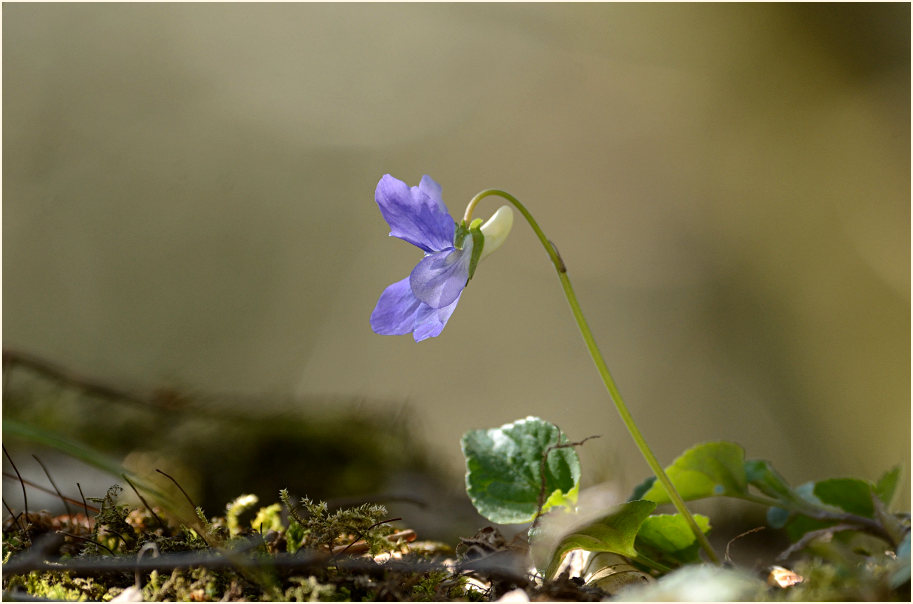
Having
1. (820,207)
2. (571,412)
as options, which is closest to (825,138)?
(820,207)

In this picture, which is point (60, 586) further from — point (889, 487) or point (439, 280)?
point (889, 487)

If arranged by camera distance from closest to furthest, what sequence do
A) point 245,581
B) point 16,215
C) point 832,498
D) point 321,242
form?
1. point 245,581
2. point 832,498
3. point 16,215
4. point 321,242

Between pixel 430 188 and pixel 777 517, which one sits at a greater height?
pixel 430 188

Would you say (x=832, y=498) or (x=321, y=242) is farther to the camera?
(x=321, y=242)

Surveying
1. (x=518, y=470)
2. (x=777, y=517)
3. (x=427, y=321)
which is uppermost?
(x=427, y=321)

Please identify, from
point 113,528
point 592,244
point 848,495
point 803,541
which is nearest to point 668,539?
point 803,541

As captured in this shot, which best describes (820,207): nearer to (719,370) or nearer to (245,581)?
(719,370)

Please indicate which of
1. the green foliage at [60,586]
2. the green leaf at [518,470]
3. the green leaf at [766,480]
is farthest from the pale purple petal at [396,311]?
the green leaf at [766,480]
